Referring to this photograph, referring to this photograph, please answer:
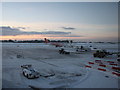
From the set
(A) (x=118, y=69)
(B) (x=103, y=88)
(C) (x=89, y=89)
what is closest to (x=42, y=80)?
(C) (x=89, y=89)

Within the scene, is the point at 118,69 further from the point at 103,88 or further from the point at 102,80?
the point at 103,88

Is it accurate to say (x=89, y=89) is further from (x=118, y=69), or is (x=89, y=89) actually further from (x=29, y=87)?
(x=118, y=69)

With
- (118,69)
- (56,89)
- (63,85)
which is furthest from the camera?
(118,69)

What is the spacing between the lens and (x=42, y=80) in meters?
12.5

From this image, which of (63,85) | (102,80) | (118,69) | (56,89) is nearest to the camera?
(56,89)

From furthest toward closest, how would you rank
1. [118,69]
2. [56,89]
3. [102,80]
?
[118,69] < [102,80] < [56,89]

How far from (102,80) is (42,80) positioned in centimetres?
626

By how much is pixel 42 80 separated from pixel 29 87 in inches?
82.0

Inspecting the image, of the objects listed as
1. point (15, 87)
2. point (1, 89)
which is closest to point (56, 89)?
point (15, 87)

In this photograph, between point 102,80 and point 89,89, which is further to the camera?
point 102,80

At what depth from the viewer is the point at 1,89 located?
10188 mm

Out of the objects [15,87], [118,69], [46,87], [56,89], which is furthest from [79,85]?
[118,69]

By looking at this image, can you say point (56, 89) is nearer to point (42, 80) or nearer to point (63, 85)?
point (63, 85)

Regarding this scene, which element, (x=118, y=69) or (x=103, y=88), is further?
(x=118, y=69)
